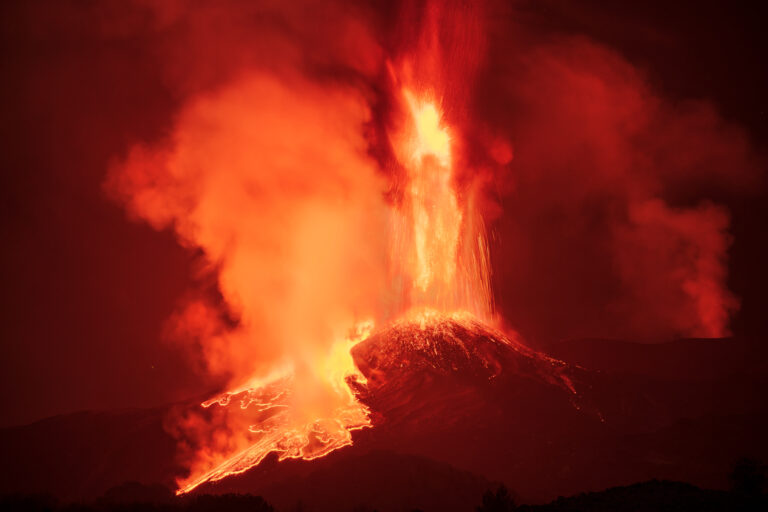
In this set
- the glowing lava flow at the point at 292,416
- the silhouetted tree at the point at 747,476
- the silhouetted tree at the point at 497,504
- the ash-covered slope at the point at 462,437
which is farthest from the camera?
the glowing lava flow at the point at 292,416

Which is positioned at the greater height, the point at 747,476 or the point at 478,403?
the point at 478,403

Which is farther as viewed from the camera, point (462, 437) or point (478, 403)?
point (478, 403)

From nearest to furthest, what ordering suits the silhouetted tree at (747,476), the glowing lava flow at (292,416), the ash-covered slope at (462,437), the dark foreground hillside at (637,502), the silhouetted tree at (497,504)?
the dark foreground hillside at (637,502) → the silhouetted tree at (497,504) → the silhouetted tree at (747,476) → the ash-covered slope at (462,437) → the glowing lava flow at (292,416)

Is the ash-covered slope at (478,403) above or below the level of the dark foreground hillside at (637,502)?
above

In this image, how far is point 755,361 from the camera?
108625 mm

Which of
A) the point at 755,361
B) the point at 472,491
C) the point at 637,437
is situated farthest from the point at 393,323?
the point at 755,361

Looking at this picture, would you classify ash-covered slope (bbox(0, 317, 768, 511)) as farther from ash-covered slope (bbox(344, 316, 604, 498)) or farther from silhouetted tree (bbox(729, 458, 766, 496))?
silhouetted tree (bbox(729, 458, 766, 496))

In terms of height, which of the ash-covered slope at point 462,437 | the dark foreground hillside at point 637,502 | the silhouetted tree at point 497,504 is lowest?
the dark foreground hillside at point 637,502

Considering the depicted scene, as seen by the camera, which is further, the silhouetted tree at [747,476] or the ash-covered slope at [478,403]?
the ash-covered slope at [478,403]

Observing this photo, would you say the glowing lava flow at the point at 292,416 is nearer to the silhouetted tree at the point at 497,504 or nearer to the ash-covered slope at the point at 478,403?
the ash-covered slope at the point at 478,403

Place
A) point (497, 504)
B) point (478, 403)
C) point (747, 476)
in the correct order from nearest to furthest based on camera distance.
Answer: point (497, 504) → point (747, 476) → point (478, 403)

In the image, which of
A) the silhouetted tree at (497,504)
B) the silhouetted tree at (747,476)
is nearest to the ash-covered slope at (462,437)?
the silhouetted tree at (497,504)

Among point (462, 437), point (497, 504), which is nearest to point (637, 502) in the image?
point (497, 504)

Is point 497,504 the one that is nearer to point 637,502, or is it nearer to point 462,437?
point 637,502
